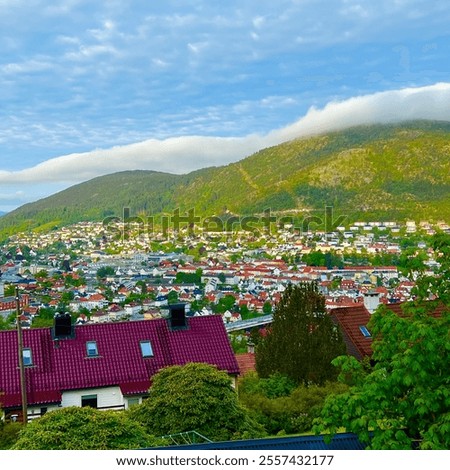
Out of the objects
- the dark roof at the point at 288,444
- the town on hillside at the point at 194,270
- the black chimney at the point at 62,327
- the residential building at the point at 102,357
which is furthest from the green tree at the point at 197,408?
the town on hillside at the point at 194,270

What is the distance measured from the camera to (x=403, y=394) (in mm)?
6656

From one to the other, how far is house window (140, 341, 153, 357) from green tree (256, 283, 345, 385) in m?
3.09

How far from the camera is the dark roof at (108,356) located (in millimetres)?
15594

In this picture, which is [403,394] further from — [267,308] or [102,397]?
[267,308]

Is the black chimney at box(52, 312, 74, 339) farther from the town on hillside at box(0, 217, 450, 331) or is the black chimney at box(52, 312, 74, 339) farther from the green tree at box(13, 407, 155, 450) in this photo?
the town on hillside at box(0, 217, 450, 331)

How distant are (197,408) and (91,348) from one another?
6.48 m

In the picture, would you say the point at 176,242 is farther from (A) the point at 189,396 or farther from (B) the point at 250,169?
(A) the point at 189,396

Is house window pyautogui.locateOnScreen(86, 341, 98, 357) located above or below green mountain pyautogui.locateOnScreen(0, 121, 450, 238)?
below

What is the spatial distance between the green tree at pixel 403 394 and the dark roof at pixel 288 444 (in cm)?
49

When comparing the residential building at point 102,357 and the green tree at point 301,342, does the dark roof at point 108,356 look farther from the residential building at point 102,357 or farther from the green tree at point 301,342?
the green tree at point 301,342

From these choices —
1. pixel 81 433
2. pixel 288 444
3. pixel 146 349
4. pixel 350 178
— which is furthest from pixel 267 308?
pixel 350 178

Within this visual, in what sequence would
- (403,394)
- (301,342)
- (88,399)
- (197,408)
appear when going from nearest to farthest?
(403,394) < (197,408) < (88,399) < (301,342)

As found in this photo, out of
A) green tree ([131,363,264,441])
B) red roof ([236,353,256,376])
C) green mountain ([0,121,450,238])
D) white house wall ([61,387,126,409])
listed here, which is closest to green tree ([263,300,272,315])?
red roof ([236,353,256,376])

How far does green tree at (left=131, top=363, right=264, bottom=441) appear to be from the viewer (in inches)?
442
